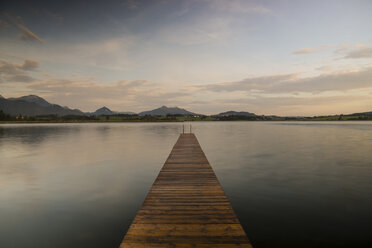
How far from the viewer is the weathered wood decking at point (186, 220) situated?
182 inches

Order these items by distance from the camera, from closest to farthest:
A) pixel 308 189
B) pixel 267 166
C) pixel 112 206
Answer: pixel 112 206, pixel 308 189, pixel 267 166

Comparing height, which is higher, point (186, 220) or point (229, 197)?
point (186, 220)

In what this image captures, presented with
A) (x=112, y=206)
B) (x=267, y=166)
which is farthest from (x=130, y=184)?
(x=267, y=166)

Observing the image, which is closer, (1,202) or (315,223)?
(315,223)

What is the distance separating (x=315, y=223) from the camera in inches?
298

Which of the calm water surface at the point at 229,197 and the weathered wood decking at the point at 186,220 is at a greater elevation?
the weathered wood decking at the point at 186,220

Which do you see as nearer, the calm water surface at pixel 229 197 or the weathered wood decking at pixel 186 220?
the weathered wood decking at pixel 186 220

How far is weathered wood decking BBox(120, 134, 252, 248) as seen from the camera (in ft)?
15.2

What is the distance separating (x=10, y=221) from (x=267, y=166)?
58.4 ft

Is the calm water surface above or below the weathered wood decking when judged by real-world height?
below

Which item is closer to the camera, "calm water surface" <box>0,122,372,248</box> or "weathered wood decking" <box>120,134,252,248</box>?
"weathered wood decking" <box>120,134,252,248</box>

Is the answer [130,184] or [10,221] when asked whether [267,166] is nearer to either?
[130,184]

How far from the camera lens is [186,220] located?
18.4 feet

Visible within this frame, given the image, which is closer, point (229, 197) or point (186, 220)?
point (186, 220)
